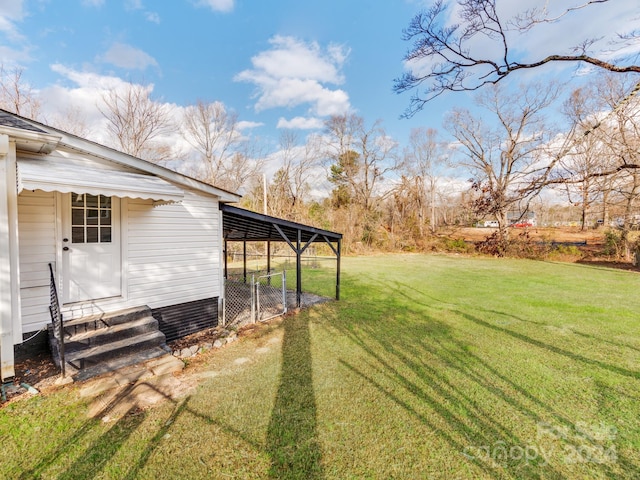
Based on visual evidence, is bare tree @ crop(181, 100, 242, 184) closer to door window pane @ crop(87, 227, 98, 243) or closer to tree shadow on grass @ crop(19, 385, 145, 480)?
door window pane @ crop(87, 227, 98, 243)

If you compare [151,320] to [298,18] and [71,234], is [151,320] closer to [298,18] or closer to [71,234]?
[71,234]

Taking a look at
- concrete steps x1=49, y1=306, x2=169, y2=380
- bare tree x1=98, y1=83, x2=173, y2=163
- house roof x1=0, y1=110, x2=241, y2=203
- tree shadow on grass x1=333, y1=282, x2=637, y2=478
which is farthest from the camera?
bare tree x1=98, y1=83, x2=173, y2=163

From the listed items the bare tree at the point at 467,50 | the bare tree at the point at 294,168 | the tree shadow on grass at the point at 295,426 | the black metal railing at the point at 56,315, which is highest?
the bare tree at the point at 294,168

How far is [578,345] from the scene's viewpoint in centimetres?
504

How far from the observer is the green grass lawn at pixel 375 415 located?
240 centimetres

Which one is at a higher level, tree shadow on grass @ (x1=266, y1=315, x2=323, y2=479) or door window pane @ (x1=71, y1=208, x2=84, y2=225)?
door window pane @ (x1=71, y1=208, x2=84, y2=225)

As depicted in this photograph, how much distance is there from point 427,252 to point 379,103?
44.0ft

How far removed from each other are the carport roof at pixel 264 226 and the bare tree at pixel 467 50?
12.5 feet

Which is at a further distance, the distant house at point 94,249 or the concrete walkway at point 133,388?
the distant house at point 94,249

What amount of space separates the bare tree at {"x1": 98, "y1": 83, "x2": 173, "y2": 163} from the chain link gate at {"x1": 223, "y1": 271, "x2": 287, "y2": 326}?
52.1 feet

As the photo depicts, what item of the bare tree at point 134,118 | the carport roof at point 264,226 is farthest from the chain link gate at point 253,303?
the bare tree at point 134,118

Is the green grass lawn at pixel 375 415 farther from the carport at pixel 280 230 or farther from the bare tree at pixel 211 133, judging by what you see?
the bare tree at pixel 211 133

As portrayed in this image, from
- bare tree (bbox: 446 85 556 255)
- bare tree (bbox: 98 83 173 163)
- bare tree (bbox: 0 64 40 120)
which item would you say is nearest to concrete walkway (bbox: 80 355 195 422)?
bare tree (bbox: 446 85 556 255)

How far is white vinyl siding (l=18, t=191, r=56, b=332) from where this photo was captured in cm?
384
